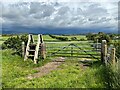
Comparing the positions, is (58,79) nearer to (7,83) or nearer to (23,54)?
(7,83)

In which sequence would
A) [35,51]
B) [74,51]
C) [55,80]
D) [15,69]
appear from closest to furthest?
[55,80]
[15,69]
[35,51]
[74,51]

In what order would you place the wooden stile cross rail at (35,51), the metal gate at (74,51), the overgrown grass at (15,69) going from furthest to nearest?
the metal gate at (74,51)
the wooden stile cross rail at (35,51)
the overgrown grass at (15,69)

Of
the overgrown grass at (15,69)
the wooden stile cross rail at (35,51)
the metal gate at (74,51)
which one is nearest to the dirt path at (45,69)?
the overgrown grass at (15,69)

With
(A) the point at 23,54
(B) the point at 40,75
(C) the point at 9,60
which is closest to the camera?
(B) the point at 40,75

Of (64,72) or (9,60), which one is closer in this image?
(64,72)

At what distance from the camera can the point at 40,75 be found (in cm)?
1160

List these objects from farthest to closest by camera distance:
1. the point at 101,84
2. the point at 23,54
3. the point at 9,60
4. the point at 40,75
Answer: the point at 23,54, the point at 9,60, the point at 40,75, the point at 101,84

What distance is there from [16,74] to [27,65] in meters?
2.56

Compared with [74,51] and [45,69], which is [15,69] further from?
[74,51]

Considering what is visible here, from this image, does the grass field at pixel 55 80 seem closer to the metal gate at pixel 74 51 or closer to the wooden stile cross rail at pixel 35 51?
the wooden stile cross rail at pixel 35 51

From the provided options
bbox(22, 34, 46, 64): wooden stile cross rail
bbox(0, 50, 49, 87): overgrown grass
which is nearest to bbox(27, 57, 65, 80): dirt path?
bbox(0, 50, 49, 87): overgrown grass

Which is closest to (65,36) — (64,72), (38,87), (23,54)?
(23,54)

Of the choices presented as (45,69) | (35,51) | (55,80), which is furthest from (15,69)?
(55,80)

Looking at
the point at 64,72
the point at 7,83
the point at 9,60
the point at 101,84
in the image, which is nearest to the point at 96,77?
the point at 101,84
